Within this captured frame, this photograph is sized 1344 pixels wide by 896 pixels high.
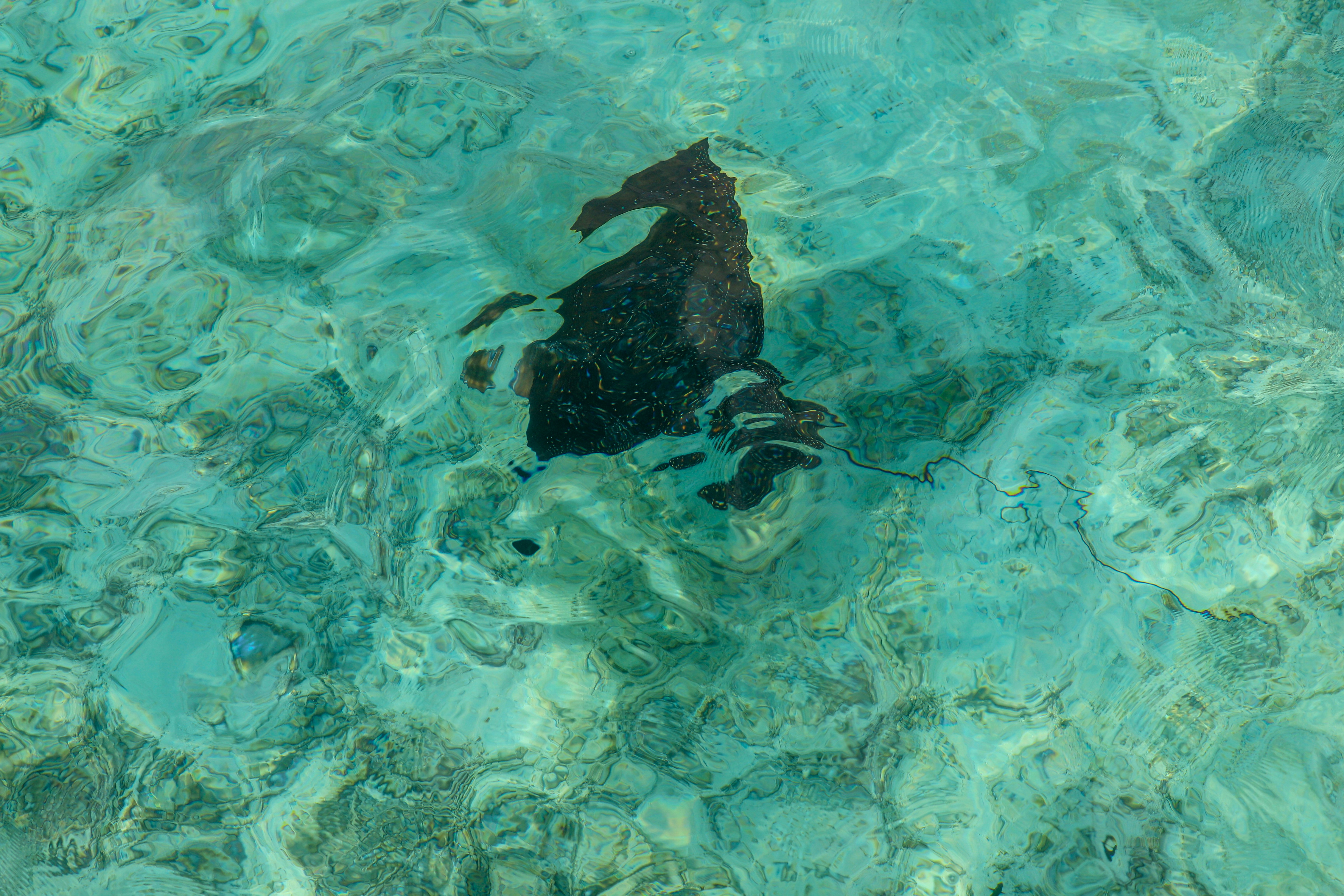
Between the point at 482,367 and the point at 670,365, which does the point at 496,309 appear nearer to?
the point at 482,367

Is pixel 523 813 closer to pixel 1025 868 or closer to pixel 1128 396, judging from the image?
pixel 1025 868

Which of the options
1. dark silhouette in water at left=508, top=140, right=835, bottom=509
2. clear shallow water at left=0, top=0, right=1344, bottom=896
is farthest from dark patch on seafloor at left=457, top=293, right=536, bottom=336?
dark silhouette in water at left=508, top=140, right=835, bottom=509

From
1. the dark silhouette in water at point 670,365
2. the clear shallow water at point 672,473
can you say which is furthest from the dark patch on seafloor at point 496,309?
the dark silhouette in water at point 670,365

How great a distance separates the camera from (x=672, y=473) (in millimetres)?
3252

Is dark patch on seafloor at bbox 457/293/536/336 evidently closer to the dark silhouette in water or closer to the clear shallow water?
the clear shallow water

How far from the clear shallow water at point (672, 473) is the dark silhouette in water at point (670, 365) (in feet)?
0.42

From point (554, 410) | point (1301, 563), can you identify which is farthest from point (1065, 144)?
point (554, 410)

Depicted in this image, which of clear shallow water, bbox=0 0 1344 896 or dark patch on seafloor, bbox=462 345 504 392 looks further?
dark patch on seafloor, bbox=462 345 504 392

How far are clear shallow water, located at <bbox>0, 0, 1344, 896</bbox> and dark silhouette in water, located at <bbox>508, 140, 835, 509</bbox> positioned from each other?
Result: 129 mm

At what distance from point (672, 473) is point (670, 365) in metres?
0.46

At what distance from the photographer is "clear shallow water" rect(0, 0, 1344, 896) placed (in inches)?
113

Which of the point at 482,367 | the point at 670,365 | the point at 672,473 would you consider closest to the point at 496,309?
the point at 482,367

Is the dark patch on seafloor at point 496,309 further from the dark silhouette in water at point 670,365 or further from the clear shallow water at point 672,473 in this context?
the dark silhouette in water at point 670,365

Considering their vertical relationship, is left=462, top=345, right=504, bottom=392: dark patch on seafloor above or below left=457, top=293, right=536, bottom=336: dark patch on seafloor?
below
